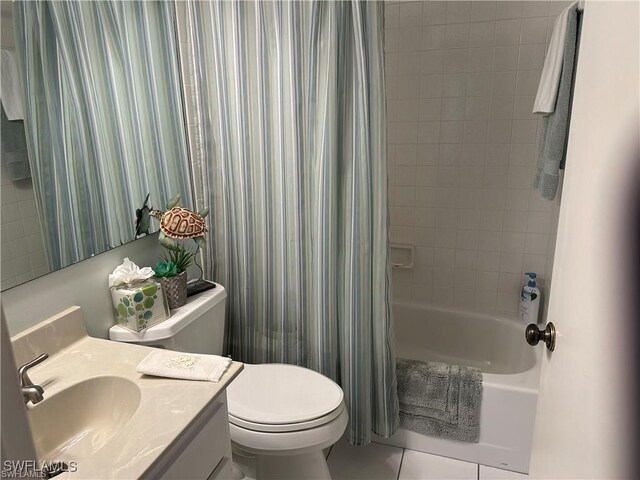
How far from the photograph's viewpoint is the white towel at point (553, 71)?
5.62ft

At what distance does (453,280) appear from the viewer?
8.36 feet

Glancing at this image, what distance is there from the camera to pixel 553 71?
175 centimetres

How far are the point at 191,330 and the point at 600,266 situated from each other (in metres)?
1.28

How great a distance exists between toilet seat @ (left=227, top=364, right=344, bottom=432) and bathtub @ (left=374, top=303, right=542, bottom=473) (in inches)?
25.6

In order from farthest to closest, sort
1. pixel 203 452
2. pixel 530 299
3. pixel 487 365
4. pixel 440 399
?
1. pixel 487 365
2. pixel 530 299
3. pixel 440 399
4. pixel 203 452

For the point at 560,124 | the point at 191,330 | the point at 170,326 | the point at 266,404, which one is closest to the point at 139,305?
the point at 170,326

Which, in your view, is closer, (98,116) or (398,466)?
(98,116)

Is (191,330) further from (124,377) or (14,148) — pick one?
(14,148)

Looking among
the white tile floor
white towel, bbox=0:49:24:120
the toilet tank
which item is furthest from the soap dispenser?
white towel, bbox=0:49:24:120

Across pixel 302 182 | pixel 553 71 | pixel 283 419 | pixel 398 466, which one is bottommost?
pixel 398 466

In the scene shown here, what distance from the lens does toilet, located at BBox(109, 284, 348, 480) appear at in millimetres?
1453

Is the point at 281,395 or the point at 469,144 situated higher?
the point at 469,144

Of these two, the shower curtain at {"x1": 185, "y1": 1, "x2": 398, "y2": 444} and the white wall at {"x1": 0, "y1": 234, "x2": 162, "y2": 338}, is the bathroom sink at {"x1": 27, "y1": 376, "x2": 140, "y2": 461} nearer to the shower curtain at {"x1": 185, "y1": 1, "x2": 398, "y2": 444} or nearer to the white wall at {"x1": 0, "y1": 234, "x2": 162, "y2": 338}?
the white wall at {"x1": 0, "y1": 234, "x2": 162, "y2": 338}

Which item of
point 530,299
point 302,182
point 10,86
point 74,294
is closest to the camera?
point 10,86
